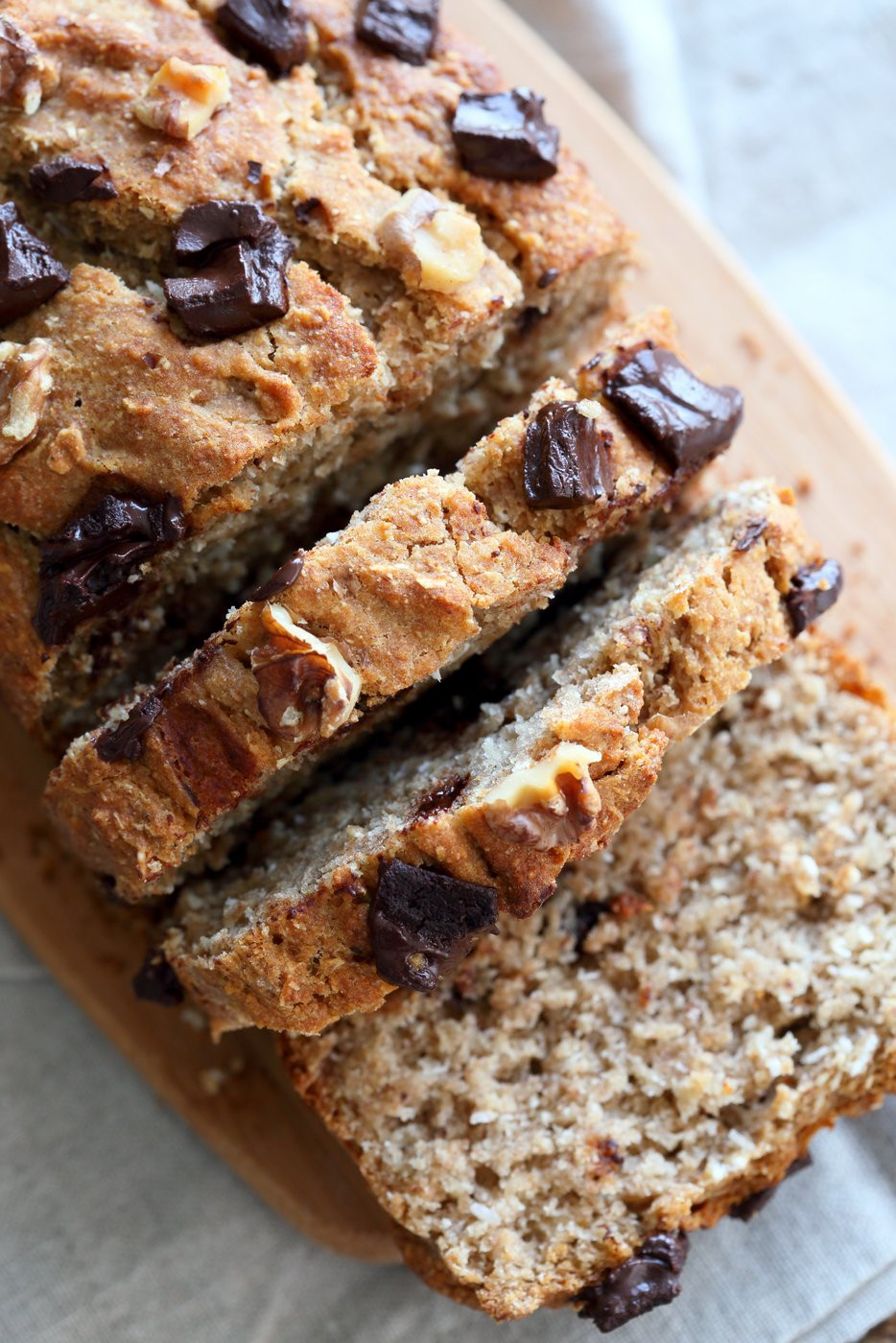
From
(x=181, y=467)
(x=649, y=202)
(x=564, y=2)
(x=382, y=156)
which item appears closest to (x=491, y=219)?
(x=382, y=156)

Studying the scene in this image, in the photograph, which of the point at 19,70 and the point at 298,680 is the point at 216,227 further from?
the point at 298,680

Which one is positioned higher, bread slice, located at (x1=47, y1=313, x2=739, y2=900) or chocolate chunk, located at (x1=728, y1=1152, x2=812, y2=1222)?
bread slice, located at (x1=47, y1=313, x2=739, y2=900)

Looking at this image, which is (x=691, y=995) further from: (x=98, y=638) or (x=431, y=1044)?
(x=98, y=638)

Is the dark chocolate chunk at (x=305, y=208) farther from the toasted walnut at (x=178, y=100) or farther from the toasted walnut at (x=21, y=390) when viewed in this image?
the toasted walnut at (x=21, y=390)

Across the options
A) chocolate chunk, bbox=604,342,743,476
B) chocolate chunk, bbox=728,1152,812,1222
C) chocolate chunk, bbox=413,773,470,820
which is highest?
chocolate chunk, bbox=604,342,743,476

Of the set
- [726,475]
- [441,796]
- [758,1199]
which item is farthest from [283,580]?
[758,1199]

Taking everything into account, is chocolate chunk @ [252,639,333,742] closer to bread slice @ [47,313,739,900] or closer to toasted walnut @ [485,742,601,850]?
bread slice @ [47,313,739,900]

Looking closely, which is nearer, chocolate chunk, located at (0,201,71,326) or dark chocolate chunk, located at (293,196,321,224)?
chocolate chunk, located at (0,201,71,326)

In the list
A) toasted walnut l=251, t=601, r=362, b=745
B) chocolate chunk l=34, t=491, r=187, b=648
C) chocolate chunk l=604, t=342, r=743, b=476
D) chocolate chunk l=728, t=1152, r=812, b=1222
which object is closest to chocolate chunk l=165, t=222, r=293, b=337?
chocolate chunk l=34, t=491, r=187, b=648
